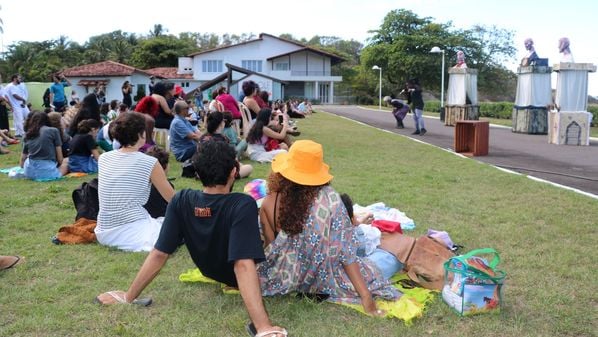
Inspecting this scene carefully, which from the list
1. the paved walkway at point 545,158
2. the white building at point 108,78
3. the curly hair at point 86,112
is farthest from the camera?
the white building at point 108,78

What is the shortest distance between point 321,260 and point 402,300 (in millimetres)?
615

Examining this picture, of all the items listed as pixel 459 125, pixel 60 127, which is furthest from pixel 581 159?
pixel 60 127

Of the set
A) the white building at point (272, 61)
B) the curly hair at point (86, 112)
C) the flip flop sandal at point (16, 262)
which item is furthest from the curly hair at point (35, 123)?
the white building at point (272, 61)

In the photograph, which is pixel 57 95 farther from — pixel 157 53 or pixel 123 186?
pixel 157 53

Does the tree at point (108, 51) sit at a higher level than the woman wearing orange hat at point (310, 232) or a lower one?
higher

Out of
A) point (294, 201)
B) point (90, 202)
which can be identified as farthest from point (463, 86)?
point (294, 201)

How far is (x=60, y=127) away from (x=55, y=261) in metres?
5.54

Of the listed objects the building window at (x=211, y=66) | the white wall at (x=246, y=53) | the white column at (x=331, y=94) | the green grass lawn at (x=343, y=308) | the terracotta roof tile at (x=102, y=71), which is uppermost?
the white wall at (x=246, y=53)

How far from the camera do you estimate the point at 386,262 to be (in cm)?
431

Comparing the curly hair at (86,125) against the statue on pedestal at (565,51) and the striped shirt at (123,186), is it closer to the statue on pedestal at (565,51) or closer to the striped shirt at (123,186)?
the striped shirt at (123,186)

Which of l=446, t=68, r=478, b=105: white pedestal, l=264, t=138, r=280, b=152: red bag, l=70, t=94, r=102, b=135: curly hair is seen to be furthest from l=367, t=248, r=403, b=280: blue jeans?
l=446, t=68, r=478, b=105: white pedestal

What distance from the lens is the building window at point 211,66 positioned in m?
62.4

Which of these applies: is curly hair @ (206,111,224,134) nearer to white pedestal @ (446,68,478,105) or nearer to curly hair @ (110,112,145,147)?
curly hair @ (110,112,145,147)

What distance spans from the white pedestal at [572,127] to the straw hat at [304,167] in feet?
42.9
